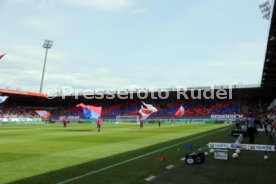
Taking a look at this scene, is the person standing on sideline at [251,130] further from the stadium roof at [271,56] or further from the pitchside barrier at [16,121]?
the pitchside barrier at [16,121]

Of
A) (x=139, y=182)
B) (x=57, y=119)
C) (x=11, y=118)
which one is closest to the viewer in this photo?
(x=139, y=182)

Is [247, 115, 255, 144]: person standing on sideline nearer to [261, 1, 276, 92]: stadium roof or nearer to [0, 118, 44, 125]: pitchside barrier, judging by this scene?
[261, 1, 276, 92]: stadium roof

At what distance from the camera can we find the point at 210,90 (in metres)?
77.6

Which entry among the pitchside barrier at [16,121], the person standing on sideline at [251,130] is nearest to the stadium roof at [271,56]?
the person standing on sideline at [251,130]

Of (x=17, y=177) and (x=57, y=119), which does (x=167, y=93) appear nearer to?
(x=57, y=119)

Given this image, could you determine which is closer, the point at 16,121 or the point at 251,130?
the point at 251,130

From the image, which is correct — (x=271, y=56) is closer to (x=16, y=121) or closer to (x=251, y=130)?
(x=251, y=130)

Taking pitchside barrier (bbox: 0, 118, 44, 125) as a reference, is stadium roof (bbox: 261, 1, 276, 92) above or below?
above

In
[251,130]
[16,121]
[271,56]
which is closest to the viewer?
[251,130]

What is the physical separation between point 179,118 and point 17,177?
72.3m

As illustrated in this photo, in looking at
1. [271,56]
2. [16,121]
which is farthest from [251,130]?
[16,121]

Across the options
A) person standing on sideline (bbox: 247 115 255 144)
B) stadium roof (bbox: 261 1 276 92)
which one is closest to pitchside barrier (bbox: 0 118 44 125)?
stadium roof (bbox: 261 1 276 92)

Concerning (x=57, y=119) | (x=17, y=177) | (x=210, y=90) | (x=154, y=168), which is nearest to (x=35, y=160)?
(x=17, y=177)

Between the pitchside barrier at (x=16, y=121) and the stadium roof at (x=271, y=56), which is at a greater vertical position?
the stadium roof at (x=271, y=56)
